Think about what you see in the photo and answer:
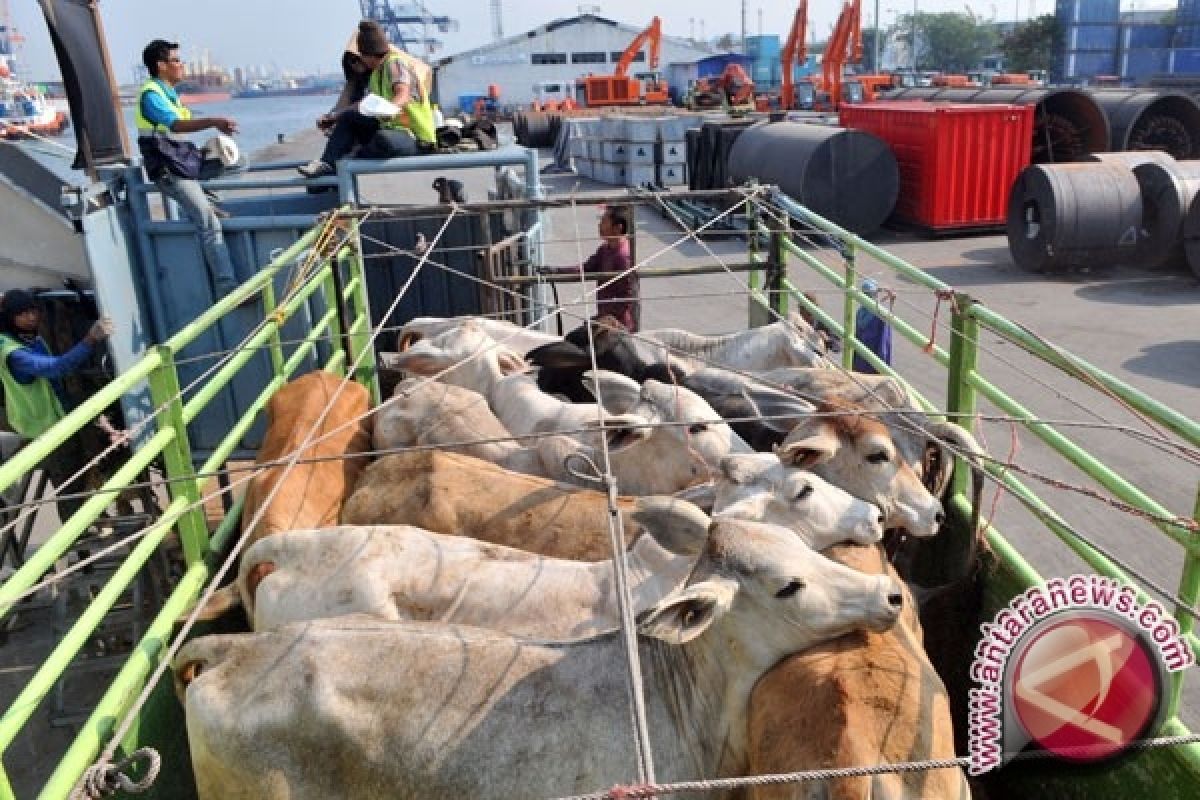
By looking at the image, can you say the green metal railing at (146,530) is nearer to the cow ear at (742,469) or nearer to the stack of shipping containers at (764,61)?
the cow ear at (742,469)

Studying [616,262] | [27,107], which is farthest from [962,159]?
[27,107]

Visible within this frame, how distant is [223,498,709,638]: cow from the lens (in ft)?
11.6

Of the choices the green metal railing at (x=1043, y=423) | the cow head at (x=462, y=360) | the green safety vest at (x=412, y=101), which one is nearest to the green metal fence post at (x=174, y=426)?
the cow head at (x=462, y=360)

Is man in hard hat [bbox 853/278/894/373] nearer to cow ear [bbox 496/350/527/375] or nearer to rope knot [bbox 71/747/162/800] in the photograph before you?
cow ear [bbox 496/350/527/375]

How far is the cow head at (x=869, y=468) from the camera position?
400 cm

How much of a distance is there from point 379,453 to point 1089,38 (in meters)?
71.9

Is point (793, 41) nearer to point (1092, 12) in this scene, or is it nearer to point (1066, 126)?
point (1066, 126)

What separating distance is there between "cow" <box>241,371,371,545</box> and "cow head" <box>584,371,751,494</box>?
127cm

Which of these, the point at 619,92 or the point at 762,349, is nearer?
the point at 762,349

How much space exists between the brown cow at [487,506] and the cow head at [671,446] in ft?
1.47

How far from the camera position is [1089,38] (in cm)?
6406

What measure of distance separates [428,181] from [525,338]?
4089mm

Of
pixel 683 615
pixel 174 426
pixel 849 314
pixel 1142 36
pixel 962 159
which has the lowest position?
pixel 962 159

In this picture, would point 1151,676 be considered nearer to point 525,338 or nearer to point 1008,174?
point 525,338
